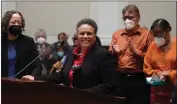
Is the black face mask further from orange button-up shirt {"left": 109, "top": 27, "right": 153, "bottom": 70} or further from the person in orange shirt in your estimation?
the person in orange shirt

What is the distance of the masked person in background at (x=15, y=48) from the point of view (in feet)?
8.67

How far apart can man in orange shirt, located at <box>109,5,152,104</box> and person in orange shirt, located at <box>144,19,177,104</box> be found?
0.33 feet

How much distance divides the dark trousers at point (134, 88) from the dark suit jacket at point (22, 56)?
26.0 inches

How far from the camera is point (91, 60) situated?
7.70 ft

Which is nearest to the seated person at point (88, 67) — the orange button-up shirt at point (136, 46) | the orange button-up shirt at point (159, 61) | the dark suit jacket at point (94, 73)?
the dark suit jacket at point (94, 73)

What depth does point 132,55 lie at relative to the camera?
306cm

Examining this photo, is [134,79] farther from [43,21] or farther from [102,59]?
[43,21]

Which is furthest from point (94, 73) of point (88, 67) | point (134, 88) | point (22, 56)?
point (134, 88)

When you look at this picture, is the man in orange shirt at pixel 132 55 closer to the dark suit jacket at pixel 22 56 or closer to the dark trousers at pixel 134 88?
the dark trousers at pixel 134 88

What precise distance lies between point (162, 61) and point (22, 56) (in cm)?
97

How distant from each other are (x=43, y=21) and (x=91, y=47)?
135 inches

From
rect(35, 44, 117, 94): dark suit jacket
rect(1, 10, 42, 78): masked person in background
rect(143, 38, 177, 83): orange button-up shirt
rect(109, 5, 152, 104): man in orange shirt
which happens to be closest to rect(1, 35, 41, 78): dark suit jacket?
rect(1, 10, 42, 78): masked person in background

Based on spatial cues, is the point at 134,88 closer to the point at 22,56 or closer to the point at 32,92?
the point at 22,56

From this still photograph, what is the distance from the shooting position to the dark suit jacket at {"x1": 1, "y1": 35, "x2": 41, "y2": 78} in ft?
8.58
